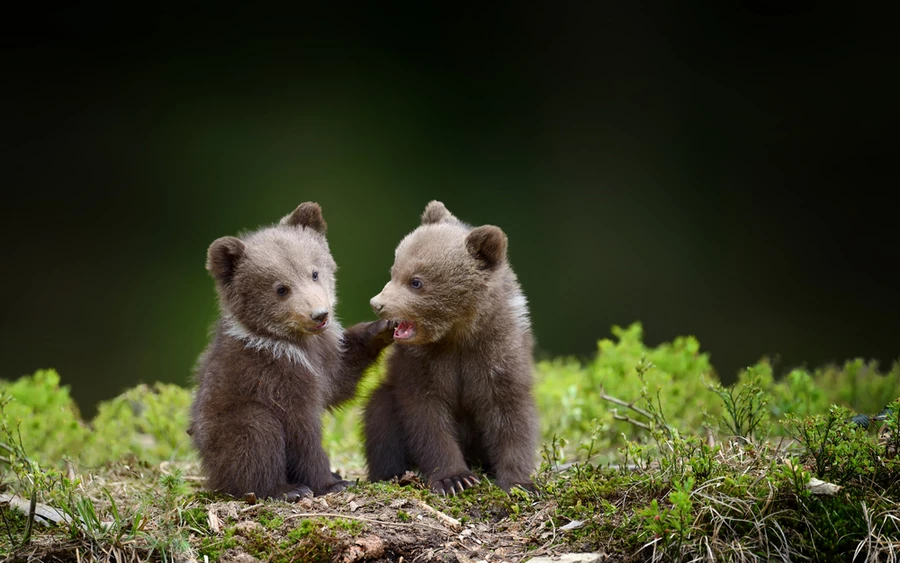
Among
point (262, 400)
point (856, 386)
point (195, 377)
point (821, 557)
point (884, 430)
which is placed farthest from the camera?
point (856, 386)

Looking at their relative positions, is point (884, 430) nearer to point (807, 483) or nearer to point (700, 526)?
point (807, 483)

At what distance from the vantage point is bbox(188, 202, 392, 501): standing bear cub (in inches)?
179

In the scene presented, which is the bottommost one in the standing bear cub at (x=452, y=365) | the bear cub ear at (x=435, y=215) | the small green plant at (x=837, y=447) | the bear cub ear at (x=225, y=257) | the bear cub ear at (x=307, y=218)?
the small green plant at (x=837, y=447)

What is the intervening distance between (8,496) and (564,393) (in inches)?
161

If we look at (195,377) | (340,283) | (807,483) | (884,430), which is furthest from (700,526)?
(340,283)

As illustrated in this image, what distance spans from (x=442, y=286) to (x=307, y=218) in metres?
0.99

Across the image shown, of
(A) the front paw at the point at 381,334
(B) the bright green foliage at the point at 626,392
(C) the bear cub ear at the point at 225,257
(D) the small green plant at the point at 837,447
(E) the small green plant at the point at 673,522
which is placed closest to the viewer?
(E) the small green plant at the point at 673,522

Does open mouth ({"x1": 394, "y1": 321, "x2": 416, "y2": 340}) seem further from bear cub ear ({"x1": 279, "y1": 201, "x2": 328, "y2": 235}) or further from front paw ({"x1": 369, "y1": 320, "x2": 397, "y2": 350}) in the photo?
bear cub ear ({"x1": 279, "y1": 201, "x2": 328, "y2": 235})

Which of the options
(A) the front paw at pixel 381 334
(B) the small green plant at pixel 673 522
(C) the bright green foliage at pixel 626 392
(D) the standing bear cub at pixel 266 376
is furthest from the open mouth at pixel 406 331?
(C) the bright green foliage at pixel 626 392

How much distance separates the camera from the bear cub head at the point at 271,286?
183 inches

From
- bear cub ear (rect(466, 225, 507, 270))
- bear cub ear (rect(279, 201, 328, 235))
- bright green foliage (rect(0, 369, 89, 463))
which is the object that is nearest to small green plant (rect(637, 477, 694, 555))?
bear cub ear (rect(466, 225, 507, 270))

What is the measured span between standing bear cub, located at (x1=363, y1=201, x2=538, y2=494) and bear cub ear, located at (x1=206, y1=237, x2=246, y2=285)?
2.58ft

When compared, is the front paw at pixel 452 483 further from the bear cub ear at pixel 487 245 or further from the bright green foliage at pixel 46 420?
the bright green foliage at pixel 46 420

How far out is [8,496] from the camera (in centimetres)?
473
